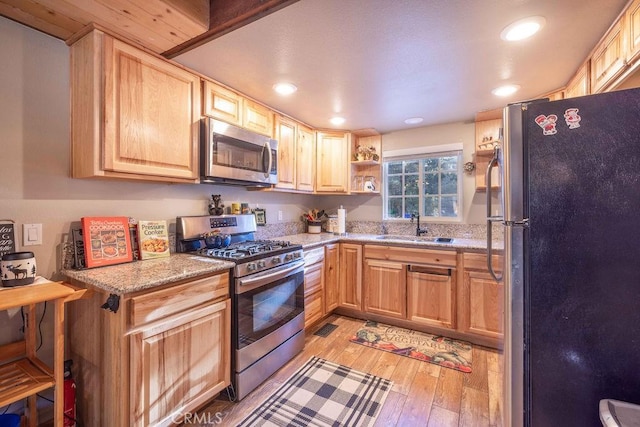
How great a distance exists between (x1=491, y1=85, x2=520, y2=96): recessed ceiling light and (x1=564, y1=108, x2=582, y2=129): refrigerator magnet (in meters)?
1.44

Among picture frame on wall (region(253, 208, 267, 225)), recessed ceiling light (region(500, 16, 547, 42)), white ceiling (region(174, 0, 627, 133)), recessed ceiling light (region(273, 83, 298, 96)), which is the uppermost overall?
recessed ceiling light (region(273, 83, 298, 96))

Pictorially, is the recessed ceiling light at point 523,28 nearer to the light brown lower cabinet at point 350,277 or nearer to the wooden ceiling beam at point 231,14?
the wooden ceiling beam at point 231,14

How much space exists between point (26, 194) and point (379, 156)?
10.4 ft

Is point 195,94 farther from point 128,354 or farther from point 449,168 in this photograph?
point 449,168

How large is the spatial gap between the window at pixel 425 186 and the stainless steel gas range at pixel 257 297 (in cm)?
173

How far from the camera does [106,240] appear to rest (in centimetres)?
167

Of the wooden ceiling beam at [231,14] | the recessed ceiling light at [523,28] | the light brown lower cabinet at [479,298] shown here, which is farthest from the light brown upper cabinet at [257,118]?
the light brown lower cabinet at [479,298]

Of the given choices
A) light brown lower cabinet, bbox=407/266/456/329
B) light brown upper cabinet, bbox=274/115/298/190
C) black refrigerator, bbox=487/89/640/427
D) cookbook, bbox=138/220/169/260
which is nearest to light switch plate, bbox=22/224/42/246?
cookbook, bbox=138/220/169/260

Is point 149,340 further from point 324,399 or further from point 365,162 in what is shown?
point 365,162

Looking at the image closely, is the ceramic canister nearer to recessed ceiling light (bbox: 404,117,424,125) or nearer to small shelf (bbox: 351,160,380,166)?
small shelf (bbox: 351,160,380,166)

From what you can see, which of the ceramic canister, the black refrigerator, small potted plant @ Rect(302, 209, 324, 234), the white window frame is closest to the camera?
the black refrigerator

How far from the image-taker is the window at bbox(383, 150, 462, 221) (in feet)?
10.5

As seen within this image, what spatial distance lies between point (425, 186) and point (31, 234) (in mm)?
3451

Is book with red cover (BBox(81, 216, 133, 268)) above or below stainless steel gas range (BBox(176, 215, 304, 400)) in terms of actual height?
above
